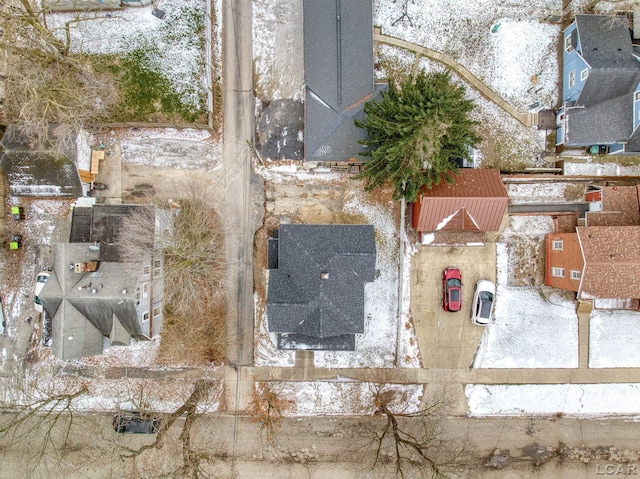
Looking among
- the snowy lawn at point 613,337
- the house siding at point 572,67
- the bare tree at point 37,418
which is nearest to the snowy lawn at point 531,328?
the snowy lawn at point 613,337

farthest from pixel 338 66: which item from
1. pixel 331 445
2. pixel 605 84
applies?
pixel 331 445

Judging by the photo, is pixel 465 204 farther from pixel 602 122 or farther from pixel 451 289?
pixel 602 122

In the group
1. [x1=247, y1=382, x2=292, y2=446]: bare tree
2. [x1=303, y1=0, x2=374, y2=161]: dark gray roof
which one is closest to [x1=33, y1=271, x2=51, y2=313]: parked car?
[x1=247, y1=382, x2=292, y2=446]: bare tree

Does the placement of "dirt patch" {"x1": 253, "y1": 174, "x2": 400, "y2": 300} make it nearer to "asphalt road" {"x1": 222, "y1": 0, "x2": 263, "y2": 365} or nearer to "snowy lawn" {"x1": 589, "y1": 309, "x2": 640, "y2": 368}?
"asphalt road" {"x1": 222, "y1": 0, "x2": 263, "y2": 365}

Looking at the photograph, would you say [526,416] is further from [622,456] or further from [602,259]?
[602,259]

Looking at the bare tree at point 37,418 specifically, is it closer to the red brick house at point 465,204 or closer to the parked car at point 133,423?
the parked car at point 133,423
